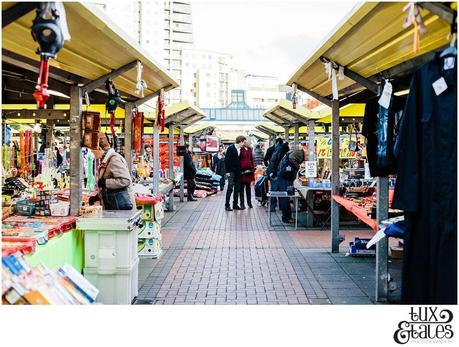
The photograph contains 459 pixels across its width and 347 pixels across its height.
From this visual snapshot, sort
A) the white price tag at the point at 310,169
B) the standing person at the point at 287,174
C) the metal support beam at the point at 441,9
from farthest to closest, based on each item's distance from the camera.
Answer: the standing person at the point at 287,174 < the white price tag at the point at 310,169 < the metal support beam at the point at 441,9

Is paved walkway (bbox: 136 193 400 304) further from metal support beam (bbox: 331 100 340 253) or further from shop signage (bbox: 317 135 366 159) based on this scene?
shop signage (bbox: 317 135 366 159)

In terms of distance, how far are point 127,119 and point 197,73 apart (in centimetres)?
10022

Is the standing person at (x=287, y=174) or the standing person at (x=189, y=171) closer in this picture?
the standing person at (x=287, y=174)

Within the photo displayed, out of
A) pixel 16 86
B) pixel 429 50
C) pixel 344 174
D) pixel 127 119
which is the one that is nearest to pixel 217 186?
pixel 344 174

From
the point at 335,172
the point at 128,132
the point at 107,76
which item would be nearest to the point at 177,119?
the point at 128,132

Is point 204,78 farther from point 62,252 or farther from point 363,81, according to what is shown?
point 62,252

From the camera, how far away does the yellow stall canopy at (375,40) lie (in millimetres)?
4020

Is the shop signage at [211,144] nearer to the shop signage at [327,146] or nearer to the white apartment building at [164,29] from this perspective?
the shop signage at [327,146]

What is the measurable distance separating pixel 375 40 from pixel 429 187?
174 cm

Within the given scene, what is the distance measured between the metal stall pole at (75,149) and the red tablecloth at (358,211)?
3394 mm

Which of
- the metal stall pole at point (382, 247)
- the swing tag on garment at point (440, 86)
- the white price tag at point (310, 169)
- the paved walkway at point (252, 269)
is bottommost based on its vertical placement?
the paved walkway at point (252, 269)

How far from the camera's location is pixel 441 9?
11.4 feet

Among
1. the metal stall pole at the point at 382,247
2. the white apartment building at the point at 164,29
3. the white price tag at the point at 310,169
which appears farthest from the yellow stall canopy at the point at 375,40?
the white apartment building at the point at 164,29
